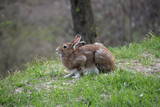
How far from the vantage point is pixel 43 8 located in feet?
86.8

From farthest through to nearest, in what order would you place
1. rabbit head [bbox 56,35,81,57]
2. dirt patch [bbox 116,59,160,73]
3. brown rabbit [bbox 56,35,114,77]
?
rabbit head [bbox 56,35,81,57]
dirt patch [bbox 116,59,160,73]
brown rabbit [bbox 56,35,114,77]

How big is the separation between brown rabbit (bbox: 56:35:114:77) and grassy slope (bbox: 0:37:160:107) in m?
0.30

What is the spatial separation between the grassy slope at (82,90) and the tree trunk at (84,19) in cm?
349

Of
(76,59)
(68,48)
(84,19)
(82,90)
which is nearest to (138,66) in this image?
(76,59)

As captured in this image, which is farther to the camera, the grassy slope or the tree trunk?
the tree trunk

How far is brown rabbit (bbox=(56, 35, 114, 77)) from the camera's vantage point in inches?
407

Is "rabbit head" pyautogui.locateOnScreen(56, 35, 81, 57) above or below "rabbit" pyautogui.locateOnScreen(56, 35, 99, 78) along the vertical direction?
above

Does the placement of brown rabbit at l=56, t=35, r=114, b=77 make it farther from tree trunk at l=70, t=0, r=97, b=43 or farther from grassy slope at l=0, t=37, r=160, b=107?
tree trunk at l=70, t=0, r=97, b=43

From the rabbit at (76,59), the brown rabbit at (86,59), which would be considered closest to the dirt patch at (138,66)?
the brown rabbit at (86,59)

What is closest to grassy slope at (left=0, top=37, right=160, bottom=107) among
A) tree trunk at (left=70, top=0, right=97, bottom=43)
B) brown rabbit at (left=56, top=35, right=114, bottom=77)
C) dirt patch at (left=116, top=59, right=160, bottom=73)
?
brown rabbit at (left=56, top=35, right=114, bottom=77)

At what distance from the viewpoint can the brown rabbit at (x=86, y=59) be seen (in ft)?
33.9

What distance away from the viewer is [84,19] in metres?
14.3

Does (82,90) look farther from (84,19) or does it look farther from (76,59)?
(84,19)

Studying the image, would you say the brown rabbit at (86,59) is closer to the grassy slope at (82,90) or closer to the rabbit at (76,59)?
the rabbit at (76,59)
